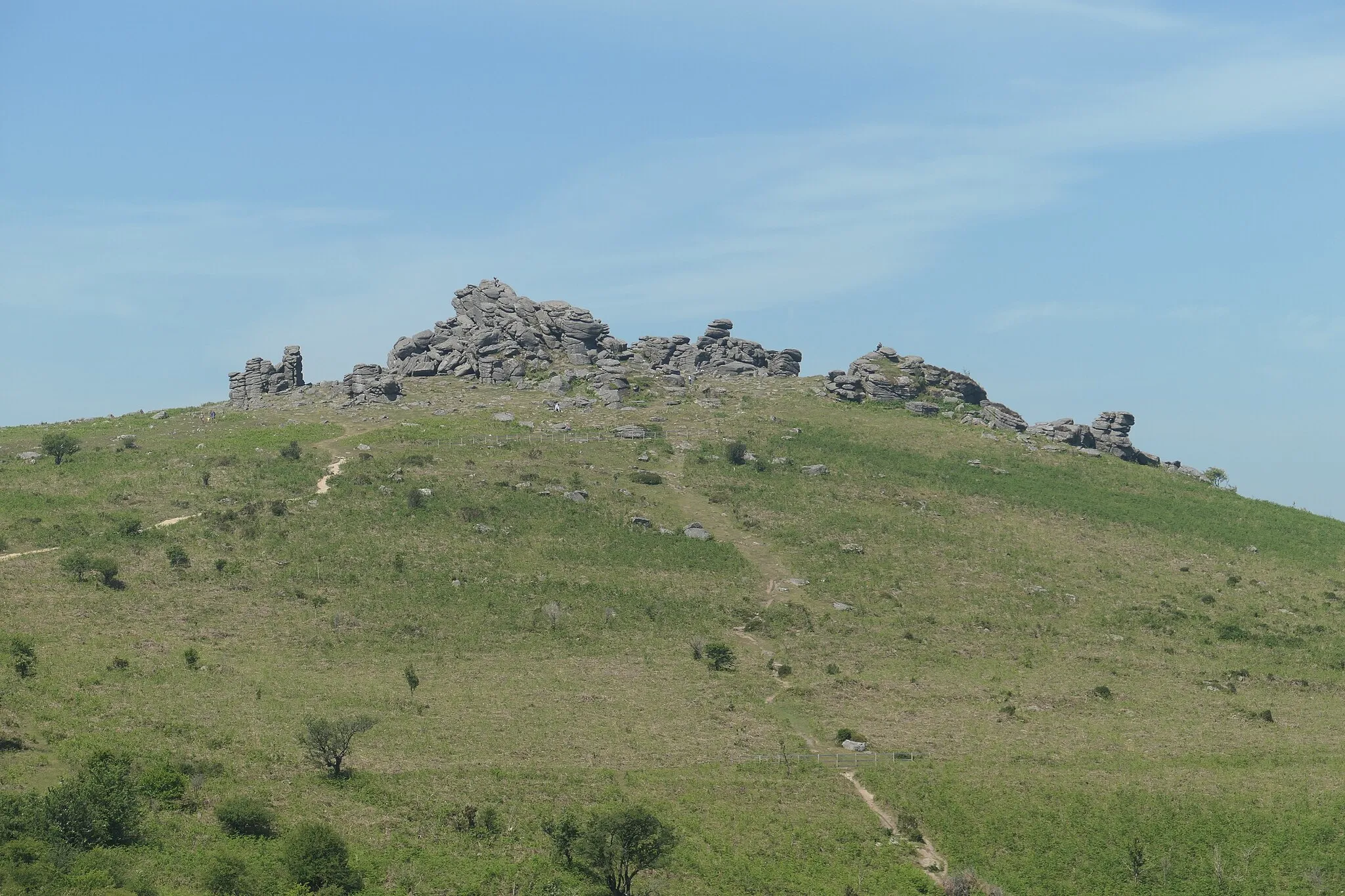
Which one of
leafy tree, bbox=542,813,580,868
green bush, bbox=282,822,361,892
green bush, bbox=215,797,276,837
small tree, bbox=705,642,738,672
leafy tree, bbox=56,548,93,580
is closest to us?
green bush, bbox=282,822,361,892

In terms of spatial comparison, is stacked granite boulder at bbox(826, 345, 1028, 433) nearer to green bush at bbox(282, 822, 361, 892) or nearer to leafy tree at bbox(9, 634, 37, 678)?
leafy tree at bbox(9, 634, 37, 678)

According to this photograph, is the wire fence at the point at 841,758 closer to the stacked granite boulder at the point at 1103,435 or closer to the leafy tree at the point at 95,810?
the leafy tree at the point at 95,810

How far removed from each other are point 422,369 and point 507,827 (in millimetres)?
100858

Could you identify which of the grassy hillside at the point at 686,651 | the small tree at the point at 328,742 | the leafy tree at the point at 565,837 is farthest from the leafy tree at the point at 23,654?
the leafy tree at the point at 565,837

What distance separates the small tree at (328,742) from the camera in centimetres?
4909

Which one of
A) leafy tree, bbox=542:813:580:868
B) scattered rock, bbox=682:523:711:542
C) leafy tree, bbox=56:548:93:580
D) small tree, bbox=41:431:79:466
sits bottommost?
leafy tree, bbox=542:813:580:868

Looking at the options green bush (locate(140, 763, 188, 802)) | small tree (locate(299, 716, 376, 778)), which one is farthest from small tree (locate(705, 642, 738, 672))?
green bush (locate(140, 763, 188, 802))

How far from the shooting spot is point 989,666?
2857 inches

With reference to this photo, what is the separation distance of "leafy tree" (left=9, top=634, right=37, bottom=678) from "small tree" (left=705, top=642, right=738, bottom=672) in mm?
36068

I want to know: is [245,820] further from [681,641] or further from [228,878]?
[681,641]

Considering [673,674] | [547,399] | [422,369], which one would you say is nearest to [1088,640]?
[673,674]

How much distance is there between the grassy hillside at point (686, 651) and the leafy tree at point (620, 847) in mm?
1534

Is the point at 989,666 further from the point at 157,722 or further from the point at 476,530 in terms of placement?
the point at 157,722

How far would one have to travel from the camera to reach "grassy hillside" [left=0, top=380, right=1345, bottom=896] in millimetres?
47938
